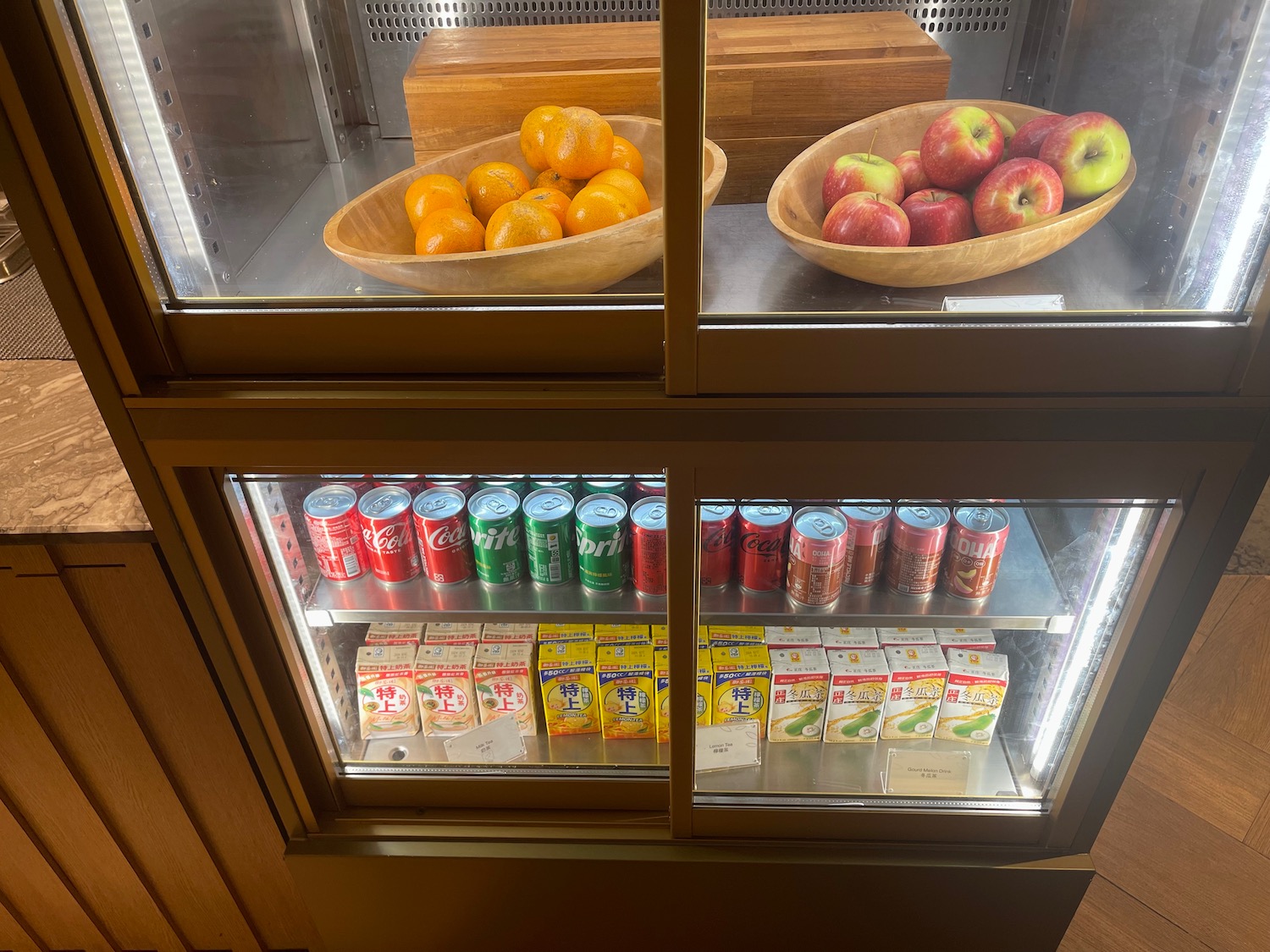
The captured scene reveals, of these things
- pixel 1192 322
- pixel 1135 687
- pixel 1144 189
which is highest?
pixel 1144 189

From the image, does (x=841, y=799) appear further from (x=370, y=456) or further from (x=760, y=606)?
(x=370, y=456)

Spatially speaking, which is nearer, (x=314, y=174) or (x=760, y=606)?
(x=314, y=174)

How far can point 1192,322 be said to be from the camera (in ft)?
3.18

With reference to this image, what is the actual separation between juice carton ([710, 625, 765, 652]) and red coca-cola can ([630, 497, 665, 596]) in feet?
0.65

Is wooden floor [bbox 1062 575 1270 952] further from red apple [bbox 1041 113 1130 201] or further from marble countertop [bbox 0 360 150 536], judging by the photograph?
marble countertop [bbox 0 360 150 536]

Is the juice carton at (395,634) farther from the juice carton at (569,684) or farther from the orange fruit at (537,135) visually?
the orange fruit at (537,135)

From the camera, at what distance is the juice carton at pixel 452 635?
1.54 m

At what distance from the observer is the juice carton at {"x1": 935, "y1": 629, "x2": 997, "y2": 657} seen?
151cm

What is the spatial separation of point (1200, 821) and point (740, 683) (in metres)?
1.17

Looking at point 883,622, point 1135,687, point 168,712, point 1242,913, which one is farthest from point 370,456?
point 1242,913

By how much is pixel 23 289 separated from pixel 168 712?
90 cm

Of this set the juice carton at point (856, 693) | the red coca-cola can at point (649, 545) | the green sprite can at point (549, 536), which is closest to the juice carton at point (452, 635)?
the green sprite can at point (549, 536)

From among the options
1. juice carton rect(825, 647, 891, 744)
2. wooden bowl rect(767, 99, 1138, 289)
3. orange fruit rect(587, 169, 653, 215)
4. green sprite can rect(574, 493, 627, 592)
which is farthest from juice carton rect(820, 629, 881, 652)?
orange fruit rect(587, 169, 653, 215)

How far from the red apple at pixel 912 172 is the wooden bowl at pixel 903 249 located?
0.04 feet
